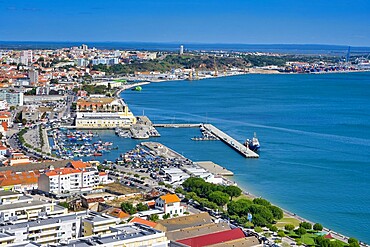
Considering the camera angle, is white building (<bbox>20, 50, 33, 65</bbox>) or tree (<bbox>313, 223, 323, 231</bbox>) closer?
tree (<bbox>313, 223, 323, 231</bbox>)

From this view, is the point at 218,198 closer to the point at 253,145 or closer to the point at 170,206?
the point at 170,206

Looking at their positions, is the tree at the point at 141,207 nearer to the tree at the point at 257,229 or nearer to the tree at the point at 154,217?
the tree at the point at 154,217

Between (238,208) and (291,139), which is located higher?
(238,208)

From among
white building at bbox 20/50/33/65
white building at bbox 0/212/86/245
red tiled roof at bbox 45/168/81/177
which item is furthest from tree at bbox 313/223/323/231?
white building at bbox 20/50/33/65

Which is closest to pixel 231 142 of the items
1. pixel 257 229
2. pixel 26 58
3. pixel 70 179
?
pixel 70 179

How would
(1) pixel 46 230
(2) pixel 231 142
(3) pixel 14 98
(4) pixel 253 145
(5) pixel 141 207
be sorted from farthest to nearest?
(3) pixel 14 98, (2) pixel 231 142, (4) pixel 253 145, (5) pixel 141 207, (1) pixel 46 230

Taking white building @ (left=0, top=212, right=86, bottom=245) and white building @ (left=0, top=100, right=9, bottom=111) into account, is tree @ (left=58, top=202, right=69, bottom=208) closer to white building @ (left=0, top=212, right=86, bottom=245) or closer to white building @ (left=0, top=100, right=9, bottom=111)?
white building @ (left=0, top=212, right=86, bottom=245)

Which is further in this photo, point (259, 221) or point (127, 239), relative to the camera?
point (259, 221)

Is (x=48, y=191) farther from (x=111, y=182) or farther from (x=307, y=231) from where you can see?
(x=307, y=231)
